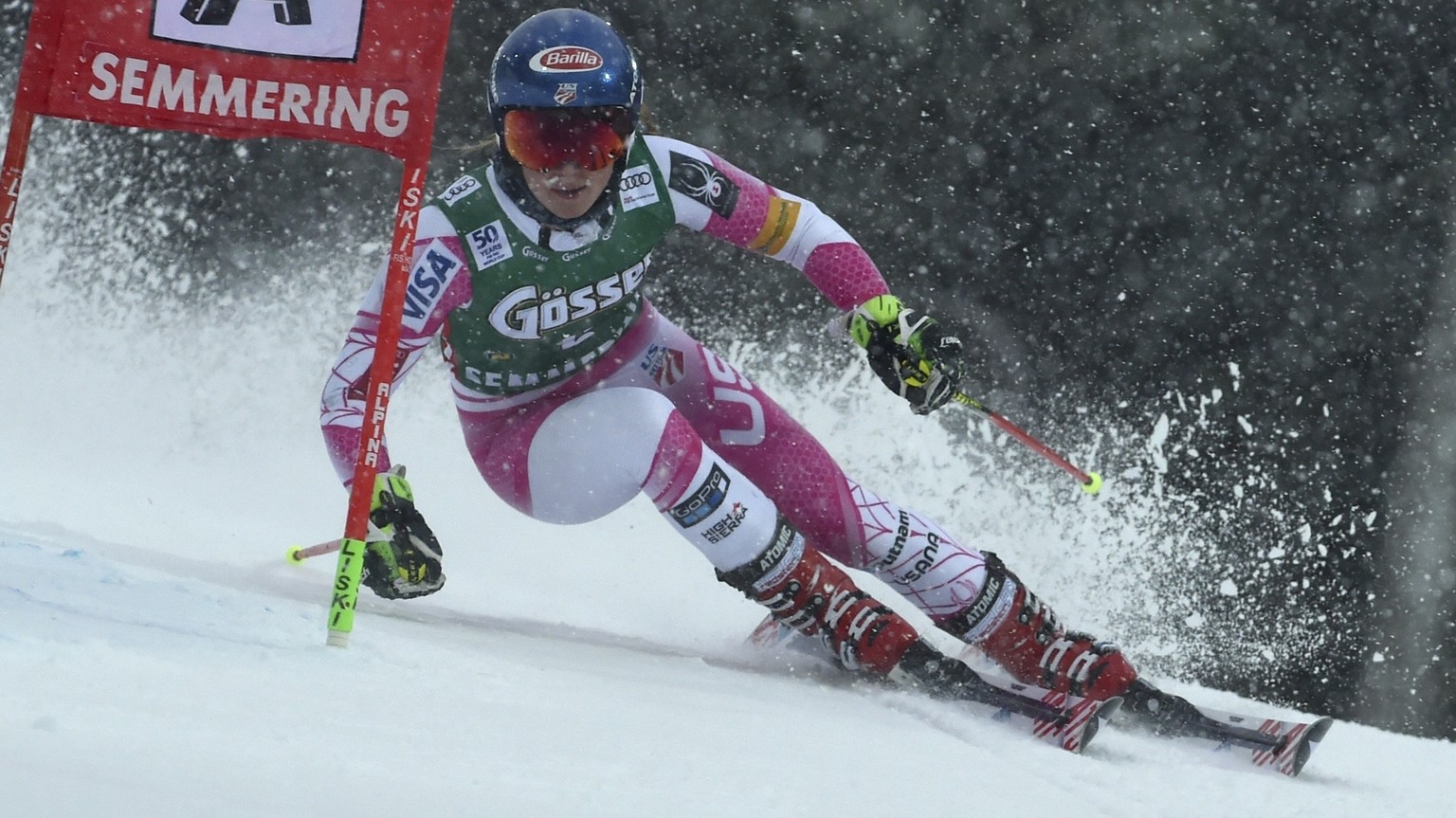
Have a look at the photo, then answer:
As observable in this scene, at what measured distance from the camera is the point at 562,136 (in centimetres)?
287

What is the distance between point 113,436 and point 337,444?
3184 mm

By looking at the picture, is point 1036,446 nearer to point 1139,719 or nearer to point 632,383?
point 1139,719

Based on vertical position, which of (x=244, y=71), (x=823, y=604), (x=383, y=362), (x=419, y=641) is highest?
(x=244, y=71)

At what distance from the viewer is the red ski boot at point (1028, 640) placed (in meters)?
3.07

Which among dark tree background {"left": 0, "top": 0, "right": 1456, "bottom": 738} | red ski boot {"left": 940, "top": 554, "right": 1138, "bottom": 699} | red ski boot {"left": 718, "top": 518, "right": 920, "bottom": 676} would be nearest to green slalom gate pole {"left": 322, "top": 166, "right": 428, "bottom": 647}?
red ski boot {"left": 718, "top": 518, "right": 920, "bottom": 676}

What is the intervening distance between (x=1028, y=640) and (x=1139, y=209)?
3.09 m

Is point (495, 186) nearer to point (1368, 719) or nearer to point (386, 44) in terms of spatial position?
point (386, 44)

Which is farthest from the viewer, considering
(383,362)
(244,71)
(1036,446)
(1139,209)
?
(1139,209)

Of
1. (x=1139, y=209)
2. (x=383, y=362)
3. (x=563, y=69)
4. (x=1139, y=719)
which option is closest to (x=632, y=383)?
(x=563, y=69)

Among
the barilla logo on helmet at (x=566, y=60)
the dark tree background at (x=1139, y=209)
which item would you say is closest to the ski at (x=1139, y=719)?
the barilla logo on helmet at (x=566, y=60)

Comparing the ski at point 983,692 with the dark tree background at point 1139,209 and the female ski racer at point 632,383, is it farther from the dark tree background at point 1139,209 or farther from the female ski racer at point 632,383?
the dark tree background at point 1139,209

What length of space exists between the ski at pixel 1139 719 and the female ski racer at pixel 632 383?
27mm

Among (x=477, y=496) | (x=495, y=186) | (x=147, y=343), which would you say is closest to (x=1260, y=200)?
(x=477, y=496)

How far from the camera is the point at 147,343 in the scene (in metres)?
5.93
